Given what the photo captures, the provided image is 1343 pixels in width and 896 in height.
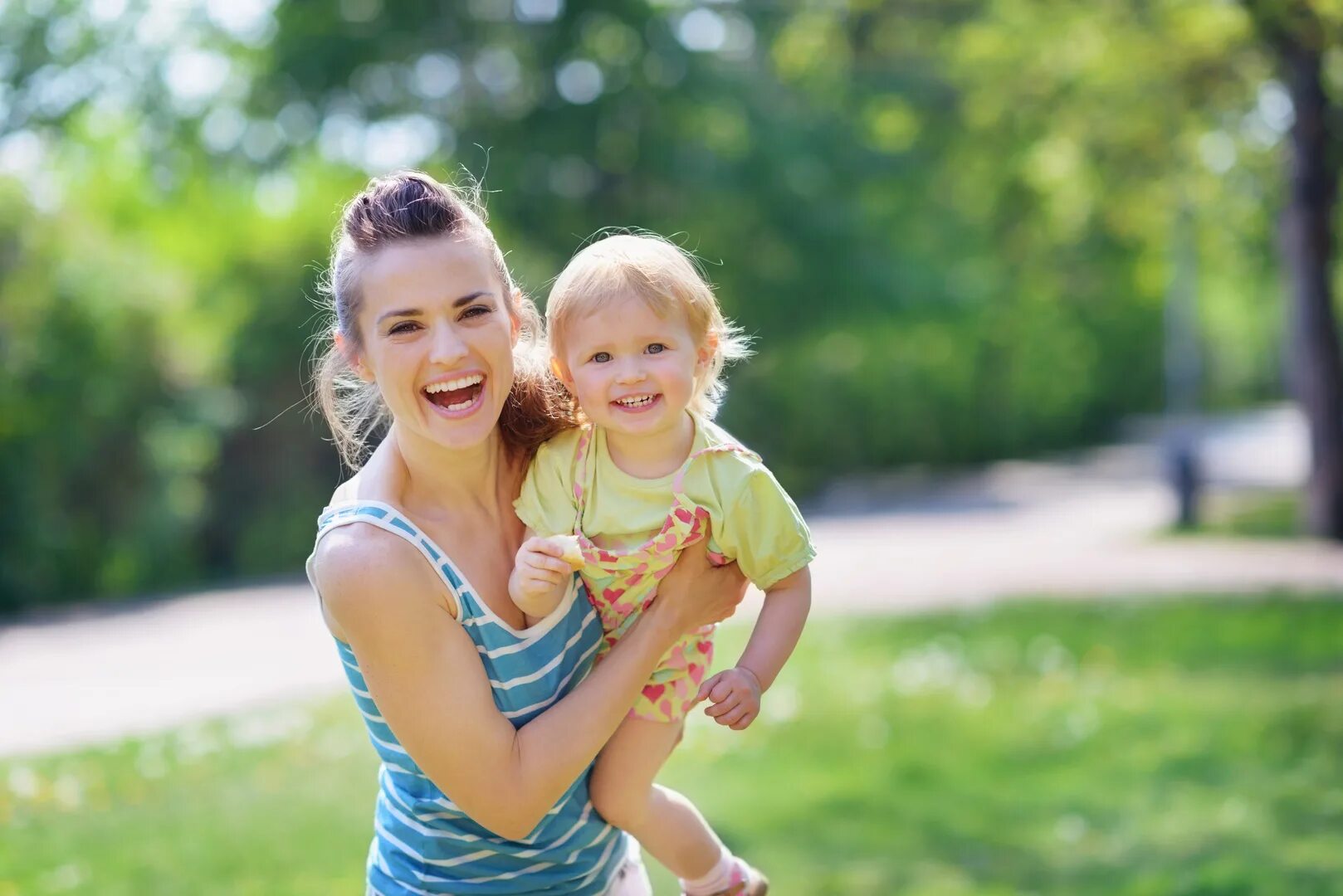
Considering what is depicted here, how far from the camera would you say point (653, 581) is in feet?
8.17

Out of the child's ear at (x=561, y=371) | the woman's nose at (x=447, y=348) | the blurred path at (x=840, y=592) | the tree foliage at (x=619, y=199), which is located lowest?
the woman's nose at (x=447, y=348)

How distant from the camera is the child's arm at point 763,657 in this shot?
→ 233 cm

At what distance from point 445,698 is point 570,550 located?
29cm

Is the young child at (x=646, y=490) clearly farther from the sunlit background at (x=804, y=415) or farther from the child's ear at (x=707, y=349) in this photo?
the sunlit background at (x=804, y=415)

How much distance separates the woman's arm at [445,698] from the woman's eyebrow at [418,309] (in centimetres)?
33

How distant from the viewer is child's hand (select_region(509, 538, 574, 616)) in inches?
90.4

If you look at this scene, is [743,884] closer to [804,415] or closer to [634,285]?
[634,285]

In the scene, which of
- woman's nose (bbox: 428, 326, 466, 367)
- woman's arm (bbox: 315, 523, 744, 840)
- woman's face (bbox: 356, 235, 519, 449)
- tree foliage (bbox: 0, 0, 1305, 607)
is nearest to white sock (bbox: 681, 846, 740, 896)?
woman's arm (bbox: 315, 523, 744, 840)

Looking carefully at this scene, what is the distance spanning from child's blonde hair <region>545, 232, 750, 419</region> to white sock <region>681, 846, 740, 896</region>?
0.89 m

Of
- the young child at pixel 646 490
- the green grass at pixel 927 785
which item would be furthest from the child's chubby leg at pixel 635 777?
the green grass at pixel 927 785

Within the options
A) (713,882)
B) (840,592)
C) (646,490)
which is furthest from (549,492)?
(840,592)

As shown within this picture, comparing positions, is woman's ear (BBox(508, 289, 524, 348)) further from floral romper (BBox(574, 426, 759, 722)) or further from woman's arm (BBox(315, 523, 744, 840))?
woman's arm (BBox(315, 523, 744, 840))

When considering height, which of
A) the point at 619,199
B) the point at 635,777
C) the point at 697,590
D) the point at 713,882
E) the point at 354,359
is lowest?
the point at 713,882

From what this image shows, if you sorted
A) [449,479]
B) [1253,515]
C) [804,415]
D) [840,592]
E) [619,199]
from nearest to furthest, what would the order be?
[449,479]
[840,592]
[1253,515]
[619,199]
[804,415]
